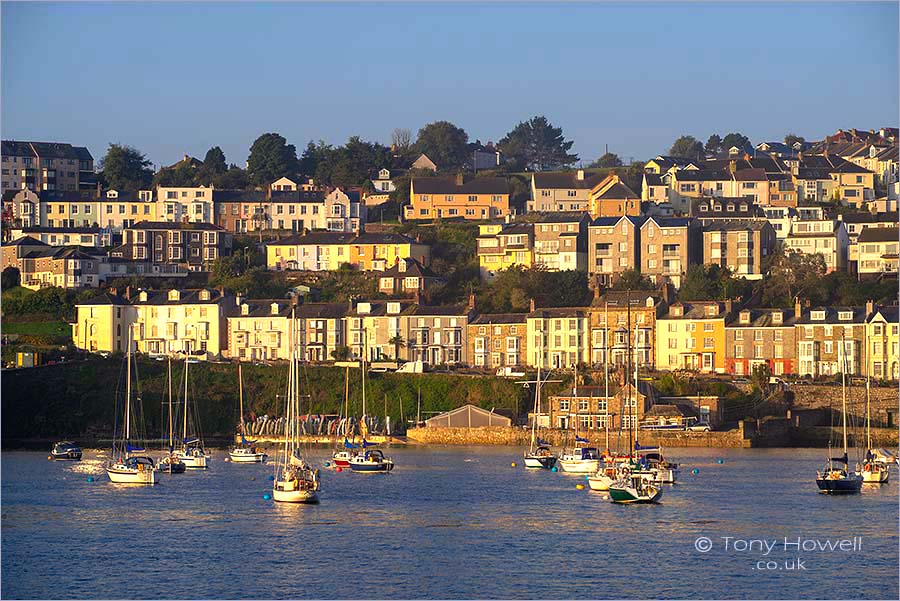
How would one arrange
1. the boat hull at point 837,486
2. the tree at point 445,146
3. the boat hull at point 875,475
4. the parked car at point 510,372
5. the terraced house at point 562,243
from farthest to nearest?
1. the tree at point 445,146
2. the terraced house at point 562,243
3. the parked car at point 510,372
4. the boat hull at point 875,475
5. the boat hull at point 837,486

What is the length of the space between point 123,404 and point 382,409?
1212 cm

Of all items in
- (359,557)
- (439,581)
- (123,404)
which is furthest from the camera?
(123,404)

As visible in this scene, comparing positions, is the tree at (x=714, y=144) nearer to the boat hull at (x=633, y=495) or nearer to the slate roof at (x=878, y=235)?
the slate roof at (x=878, y=235)

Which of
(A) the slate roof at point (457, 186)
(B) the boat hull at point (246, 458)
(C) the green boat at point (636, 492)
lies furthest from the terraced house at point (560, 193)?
(C) the green boat at point (636, 492)

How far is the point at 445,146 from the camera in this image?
5714 inches

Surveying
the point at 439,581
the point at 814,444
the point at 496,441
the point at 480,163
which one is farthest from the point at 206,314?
the point at 439,581

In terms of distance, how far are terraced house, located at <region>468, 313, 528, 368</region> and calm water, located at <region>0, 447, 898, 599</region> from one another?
27.1m

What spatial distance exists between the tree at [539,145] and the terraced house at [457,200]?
1240 inches

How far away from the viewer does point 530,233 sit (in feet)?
347

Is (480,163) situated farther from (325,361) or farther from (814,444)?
(814,444)

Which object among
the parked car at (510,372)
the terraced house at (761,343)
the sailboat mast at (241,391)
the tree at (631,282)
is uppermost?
the tree at (631,282)

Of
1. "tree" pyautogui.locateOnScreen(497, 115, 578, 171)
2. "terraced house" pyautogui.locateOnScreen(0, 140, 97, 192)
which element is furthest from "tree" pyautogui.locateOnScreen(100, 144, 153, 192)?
"tree" pyautogui.locateOnScreen(497, 115, 578, 171)

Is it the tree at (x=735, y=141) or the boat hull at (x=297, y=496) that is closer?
the boat hull at (x=297, y=496)

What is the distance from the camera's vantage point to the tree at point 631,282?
9625 centimetres
